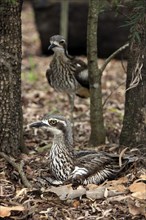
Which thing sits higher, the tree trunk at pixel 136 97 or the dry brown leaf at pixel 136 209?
the tree trunk at pixel 136 97

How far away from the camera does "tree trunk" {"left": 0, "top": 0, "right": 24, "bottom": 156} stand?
19.1 feet

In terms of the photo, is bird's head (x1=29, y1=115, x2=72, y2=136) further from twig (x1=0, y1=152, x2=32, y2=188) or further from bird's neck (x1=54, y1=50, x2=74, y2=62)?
bird's neck (x1=54, y1=50, x2=74, y2=62)

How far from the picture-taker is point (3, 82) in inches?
234

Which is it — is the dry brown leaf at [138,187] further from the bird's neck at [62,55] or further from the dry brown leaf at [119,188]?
the bird's neck at [62,55]

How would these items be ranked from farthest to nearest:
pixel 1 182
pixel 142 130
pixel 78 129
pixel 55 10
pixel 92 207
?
pixel 55 10 < pixel 78 129 < pixel 142 130 < pixel 1 182 < pixel 92 207

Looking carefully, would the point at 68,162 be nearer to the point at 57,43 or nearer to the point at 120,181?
the point at 120,181

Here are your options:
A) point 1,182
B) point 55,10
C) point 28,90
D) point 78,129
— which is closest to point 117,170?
point 1,182

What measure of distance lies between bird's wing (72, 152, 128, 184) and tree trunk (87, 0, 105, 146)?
903 mm

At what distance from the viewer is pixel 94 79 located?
6.81m

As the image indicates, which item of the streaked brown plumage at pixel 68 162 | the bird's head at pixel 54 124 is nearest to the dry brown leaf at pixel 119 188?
the streaked brown plumage at pixel 68 162

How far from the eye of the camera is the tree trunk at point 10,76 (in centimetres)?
582

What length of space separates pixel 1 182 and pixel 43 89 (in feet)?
17.1

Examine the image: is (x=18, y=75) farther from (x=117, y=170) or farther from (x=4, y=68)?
(x=117, y=170)

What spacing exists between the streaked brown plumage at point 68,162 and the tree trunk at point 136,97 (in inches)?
24.0
